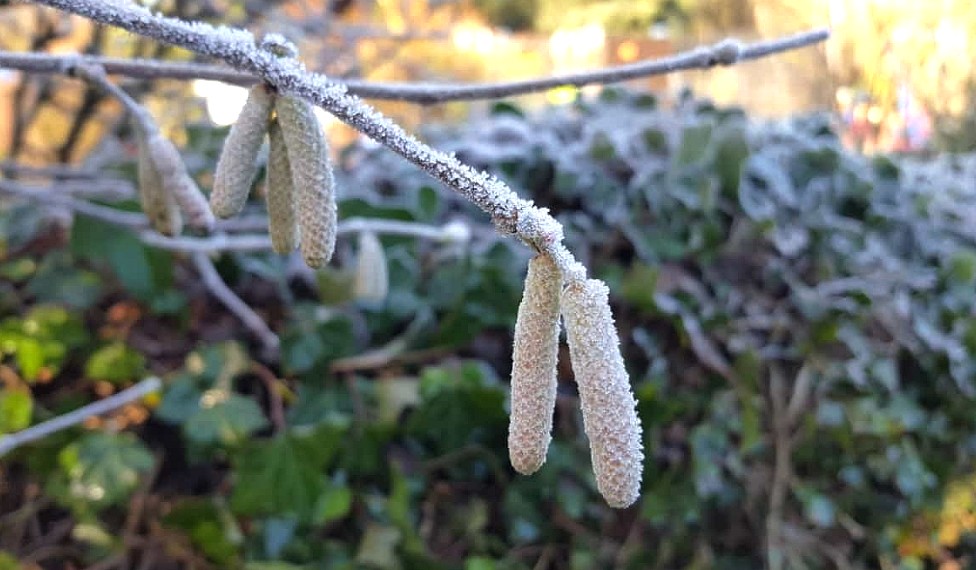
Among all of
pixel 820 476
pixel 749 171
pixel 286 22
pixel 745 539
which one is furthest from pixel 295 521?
pixel 286 22

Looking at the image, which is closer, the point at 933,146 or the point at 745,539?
the point at 745,539

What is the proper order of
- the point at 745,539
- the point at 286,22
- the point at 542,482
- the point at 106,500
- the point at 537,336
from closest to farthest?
the point at 537,336 → the point at 106,500 → the point at 542,482 → the point at 745,539 → the point at 286,22

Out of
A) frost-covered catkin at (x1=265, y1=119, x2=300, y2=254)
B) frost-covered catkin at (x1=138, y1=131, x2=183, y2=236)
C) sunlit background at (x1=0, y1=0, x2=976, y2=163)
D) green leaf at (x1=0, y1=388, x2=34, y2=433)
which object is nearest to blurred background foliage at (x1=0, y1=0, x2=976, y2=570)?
green leaf at (x1=0, y1=388, x2=34, y2=433)

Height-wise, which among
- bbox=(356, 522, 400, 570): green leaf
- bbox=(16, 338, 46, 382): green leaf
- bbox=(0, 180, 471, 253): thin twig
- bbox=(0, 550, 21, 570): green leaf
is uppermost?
bbox=(0, 180, 471, 253): thin twig

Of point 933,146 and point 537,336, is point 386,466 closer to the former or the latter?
point 537,336

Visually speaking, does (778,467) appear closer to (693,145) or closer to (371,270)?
(693,145)

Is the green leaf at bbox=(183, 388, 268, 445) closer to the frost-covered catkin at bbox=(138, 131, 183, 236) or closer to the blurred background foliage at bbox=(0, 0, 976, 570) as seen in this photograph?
the blurred background foliage at bbox=(0, 0, 976, 570)

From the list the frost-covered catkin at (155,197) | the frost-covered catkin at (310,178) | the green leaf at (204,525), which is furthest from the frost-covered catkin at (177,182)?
the green leaf at (204,525)
